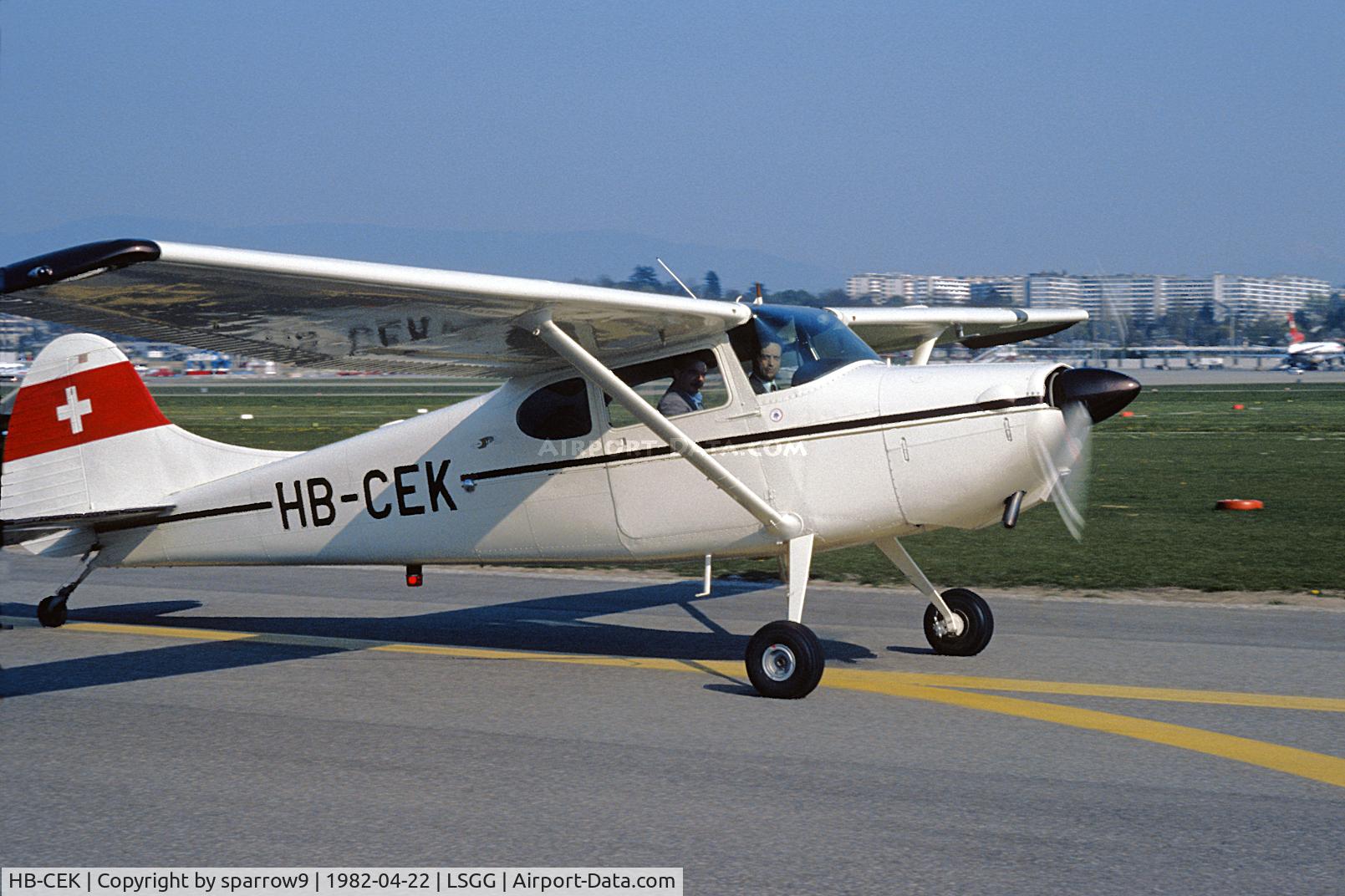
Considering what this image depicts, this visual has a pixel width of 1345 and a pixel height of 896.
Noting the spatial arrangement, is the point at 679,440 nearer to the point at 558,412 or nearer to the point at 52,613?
the point at 558,412

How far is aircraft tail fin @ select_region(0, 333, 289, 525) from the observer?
9758mm

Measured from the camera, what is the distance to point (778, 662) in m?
7.36

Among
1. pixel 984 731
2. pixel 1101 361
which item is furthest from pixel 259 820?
pixel 1101 361

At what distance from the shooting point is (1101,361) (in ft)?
32.7

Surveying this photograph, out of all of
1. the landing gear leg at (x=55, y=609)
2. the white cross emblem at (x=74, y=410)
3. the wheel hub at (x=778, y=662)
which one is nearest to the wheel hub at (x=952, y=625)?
the wheel hub at (x=778, y=662)

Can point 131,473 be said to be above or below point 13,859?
above

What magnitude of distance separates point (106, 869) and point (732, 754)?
8.97ft

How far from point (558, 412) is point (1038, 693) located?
3433 mm

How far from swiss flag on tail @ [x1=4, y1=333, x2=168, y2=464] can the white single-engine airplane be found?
0.02 meters

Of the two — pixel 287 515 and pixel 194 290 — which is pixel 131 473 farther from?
pixel 194 290

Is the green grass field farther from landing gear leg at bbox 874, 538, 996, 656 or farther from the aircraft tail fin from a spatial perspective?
the aircraft tail fin

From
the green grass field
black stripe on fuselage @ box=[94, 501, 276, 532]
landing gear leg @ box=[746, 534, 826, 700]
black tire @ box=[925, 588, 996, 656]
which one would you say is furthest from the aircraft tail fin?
the green grass field

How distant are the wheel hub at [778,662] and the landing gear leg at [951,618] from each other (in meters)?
1.37

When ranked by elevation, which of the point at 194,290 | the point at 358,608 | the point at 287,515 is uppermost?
the point at 194,290
